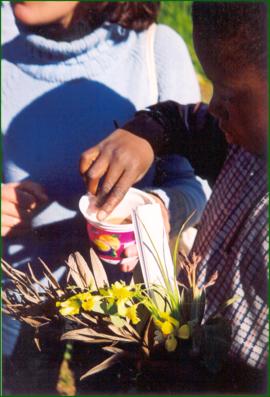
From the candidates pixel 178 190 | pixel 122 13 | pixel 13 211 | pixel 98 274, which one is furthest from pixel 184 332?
pixel 122 13

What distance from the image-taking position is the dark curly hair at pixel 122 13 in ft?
3.52

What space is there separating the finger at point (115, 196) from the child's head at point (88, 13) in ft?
1.42

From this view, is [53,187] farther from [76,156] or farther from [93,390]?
[93,390]

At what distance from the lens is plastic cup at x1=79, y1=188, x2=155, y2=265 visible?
0.78 meters

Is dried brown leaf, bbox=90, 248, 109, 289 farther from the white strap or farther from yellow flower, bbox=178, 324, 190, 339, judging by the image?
the white strap

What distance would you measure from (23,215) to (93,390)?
0.51 m

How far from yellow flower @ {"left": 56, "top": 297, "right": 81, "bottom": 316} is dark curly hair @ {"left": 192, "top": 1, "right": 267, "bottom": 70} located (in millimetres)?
421

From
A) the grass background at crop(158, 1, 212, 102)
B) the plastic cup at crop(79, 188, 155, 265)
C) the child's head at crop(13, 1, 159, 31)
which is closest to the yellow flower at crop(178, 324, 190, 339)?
the plastic cup at crop(79, 188, 155, 265)

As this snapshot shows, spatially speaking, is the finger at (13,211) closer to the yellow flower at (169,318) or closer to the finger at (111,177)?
the finger at (111,177)

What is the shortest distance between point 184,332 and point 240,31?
0.43 metres

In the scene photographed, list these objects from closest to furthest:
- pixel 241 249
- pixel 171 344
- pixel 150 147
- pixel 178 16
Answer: pixel 171 344
pixel 241 249
pixel 150 147
pixel 178 16

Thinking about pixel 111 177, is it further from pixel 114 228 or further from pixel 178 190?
pixel 178 190

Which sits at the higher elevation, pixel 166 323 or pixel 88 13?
pixel 88 13

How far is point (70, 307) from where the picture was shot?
533 millimetres
